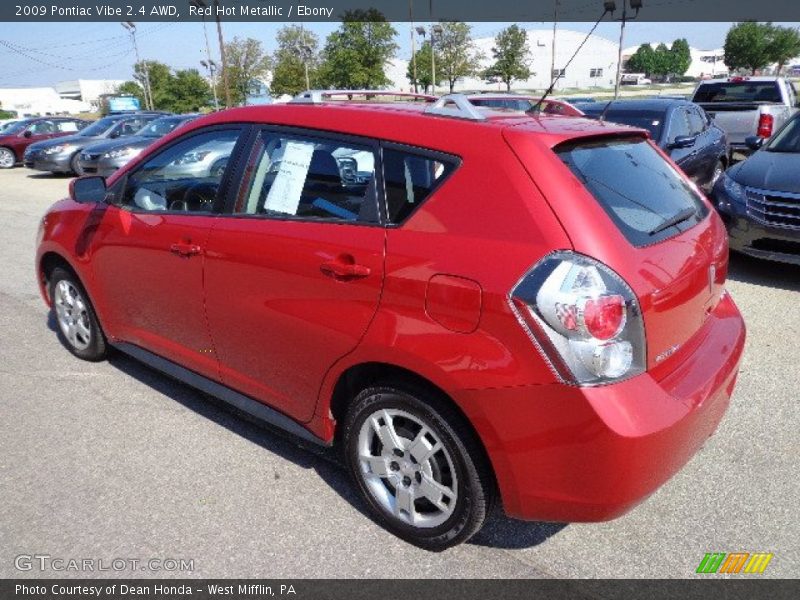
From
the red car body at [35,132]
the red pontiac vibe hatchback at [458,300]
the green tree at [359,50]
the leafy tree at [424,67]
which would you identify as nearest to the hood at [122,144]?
the red car body at [35,132]

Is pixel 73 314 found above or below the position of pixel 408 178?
below

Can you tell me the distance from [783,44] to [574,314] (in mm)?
78517

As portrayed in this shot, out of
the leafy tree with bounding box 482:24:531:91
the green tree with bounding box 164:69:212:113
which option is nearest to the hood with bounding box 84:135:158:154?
the green tree with bounding box 164:69:212:113

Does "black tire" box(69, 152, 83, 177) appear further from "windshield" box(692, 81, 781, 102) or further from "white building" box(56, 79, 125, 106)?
"white building" box(56, 79, 125, 106)

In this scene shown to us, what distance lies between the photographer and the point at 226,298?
285 cm

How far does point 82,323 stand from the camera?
4141 millimetres

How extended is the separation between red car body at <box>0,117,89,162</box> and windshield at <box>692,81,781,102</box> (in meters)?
18.0

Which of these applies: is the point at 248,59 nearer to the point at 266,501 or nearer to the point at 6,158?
the point at 6,158

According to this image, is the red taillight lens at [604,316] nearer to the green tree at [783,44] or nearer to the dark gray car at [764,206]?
the dark gray car at [764,206]

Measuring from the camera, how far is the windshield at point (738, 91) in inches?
490

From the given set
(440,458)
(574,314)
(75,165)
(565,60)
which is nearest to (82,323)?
(440,458)

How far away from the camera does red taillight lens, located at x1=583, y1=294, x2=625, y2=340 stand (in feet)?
6.25

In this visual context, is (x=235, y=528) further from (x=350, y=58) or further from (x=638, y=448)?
(x=350, y=58)

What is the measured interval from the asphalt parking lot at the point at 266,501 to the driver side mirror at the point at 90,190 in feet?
3.86
